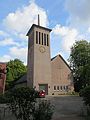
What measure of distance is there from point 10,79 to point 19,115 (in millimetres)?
66887

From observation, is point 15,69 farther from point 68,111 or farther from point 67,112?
point 67,112

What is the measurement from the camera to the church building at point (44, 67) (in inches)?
2243

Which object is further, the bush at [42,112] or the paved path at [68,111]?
the paved path at [68,111]

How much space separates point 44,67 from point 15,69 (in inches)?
1079

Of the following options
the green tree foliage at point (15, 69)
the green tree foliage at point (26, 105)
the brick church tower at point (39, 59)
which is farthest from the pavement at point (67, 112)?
the green tree foliage at point (15, 69)

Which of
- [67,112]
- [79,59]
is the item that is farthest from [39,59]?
[67,112]

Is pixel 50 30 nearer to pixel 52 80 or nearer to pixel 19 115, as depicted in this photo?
pixel 52 80

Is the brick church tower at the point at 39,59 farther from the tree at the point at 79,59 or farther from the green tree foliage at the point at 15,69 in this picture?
the green tree foliage at the point at 15,69

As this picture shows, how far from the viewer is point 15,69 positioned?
83.6m

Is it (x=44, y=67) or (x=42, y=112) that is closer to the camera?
(x=42, y=112)

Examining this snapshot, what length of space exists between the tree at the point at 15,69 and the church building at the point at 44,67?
19.0m

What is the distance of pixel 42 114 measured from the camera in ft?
39.5

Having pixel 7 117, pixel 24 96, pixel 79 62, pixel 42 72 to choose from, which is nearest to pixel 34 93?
pixel 24 96

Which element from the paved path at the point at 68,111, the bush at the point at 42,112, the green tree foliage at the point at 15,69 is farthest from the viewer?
the green tree foliage at the point at 15,69
